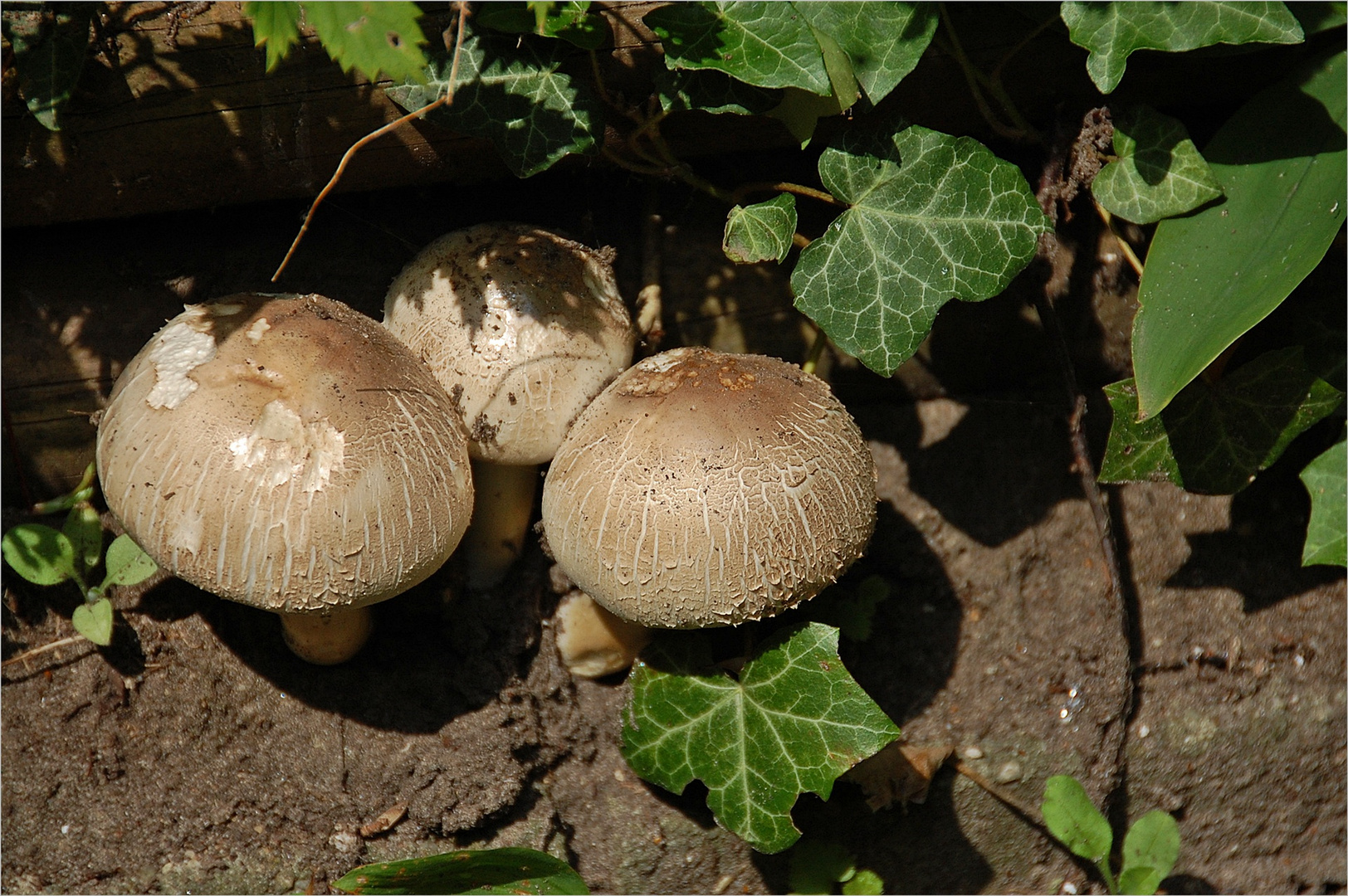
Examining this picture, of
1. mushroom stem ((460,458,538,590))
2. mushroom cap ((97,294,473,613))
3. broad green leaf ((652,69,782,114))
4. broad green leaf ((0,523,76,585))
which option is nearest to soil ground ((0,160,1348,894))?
mushroom stem ((460,458,538,590))

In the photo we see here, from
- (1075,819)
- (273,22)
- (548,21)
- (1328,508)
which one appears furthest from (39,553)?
(1328,508)

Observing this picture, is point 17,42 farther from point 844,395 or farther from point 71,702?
point 844,395

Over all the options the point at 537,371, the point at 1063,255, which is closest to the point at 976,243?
the point at 1063,255

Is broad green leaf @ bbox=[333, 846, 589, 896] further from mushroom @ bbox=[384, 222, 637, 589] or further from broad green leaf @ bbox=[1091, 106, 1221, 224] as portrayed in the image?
broad green leaf @ bbox=[1091, 106, 1221, 224]

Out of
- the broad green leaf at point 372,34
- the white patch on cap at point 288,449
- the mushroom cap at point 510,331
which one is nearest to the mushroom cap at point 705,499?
the mushroom cap at point 510,331

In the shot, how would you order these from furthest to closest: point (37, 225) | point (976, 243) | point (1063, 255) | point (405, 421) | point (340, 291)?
point (1063, 255) → point (340, 291) → point (37, 225) → point (976, 243) → point (405, 421)

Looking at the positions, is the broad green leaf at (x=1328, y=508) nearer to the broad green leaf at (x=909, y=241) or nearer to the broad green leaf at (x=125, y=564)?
the broad green leaf at (x=909, y=241)
